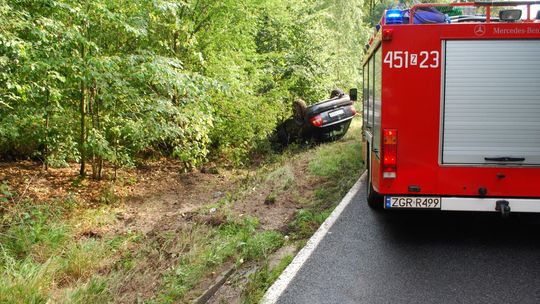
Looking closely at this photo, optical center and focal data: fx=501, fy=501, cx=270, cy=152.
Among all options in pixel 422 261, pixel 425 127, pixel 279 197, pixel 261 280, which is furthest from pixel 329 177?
pixel 261 280

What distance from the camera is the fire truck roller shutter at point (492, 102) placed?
223 inches

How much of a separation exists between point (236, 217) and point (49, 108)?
13.8 feet

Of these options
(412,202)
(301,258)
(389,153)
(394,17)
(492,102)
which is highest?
(394,17)

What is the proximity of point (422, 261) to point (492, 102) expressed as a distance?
1984 mm

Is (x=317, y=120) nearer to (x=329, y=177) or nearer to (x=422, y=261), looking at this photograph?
(x=329, y=177)

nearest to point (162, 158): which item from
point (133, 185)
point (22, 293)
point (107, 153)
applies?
point (133, 185)

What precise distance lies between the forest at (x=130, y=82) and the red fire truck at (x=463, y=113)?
4402 mm

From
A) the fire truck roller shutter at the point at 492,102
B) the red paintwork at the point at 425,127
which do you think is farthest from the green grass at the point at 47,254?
the fire truck roller shutter at the point at 492,102

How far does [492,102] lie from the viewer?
18.8 feet

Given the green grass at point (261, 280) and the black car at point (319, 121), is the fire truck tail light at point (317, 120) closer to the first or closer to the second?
the black car at point (319, 121)

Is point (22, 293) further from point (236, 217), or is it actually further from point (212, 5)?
point (212, 5)

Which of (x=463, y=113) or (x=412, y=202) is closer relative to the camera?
(x=463, y=113)

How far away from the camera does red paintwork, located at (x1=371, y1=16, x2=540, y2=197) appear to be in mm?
5695

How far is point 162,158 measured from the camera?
1443cm
